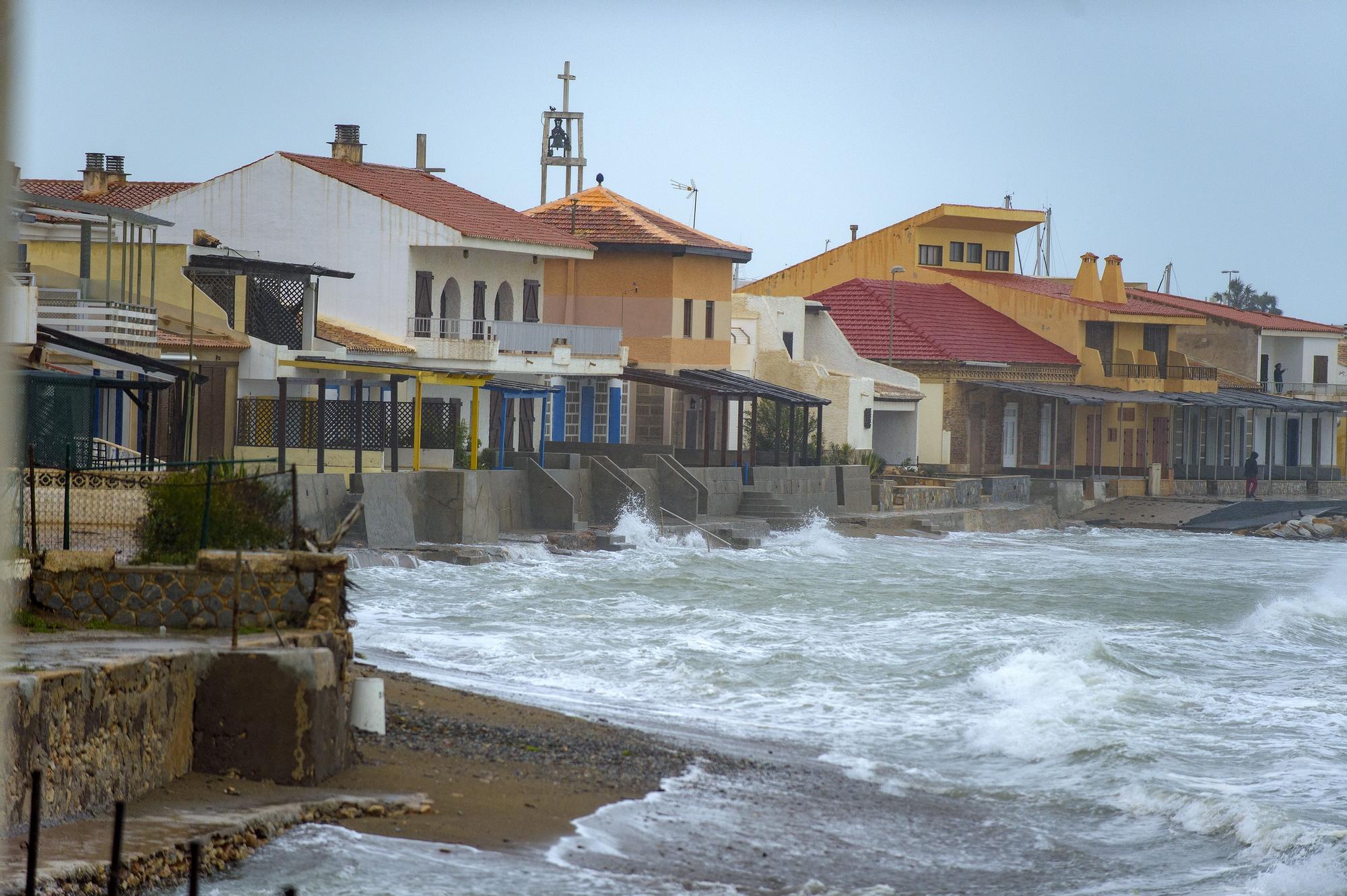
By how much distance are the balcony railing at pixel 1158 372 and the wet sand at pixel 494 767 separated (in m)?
45.5

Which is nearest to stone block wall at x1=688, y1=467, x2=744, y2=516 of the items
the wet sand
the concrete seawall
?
the wet sand

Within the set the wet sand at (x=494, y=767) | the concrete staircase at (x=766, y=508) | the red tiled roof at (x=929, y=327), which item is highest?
the red tiled roof at (x=929, y=327)

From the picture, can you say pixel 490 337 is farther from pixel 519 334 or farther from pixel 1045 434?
pixel 1045 434

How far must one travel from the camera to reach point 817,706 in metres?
16.6

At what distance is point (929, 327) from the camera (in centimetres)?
5431

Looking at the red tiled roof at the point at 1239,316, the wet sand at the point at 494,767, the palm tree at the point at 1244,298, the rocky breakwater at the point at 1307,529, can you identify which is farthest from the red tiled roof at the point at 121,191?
the palm tree at the point at 1244,298

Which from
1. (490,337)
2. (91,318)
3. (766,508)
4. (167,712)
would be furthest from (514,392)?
(167,712)

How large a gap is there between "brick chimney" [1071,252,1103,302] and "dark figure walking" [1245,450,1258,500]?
8259mm

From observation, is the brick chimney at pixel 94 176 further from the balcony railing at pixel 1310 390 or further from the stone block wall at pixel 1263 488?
the balcony railing at pixel 1310 390

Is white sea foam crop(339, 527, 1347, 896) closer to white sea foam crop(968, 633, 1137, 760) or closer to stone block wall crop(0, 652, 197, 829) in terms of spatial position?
white sea foam crop(968, 633, 1137, 760)

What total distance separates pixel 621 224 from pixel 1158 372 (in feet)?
79.3

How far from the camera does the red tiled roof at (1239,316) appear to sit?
63844 mm

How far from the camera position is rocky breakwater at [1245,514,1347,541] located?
48906 millimetres

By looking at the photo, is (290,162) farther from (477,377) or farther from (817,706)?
(817,706)
